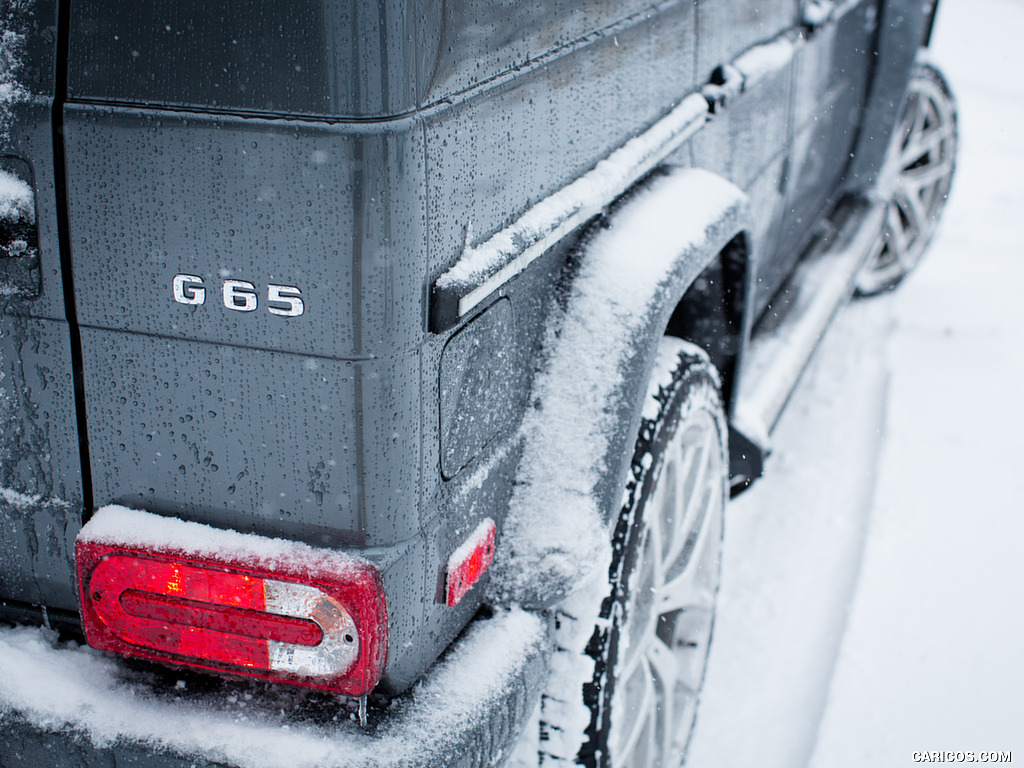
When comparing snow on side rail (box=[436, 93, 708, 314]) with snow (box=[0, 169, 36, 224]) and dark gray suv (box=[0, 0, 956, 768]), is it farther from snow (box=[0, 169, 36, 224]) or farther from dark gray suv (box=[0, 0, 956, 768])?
snow (box=[0, 169, 36, 224])

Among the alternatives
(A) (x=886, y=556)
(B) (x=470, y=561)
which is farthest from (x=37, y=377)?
(A) (x=886, y=556)

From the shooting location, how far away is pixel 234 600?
1135 mm

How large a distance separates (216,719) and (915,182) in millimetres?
4512

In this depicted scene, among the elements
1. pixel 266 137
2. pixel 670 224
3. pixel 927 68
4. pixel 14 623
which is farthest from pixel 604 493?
pixel 927 68

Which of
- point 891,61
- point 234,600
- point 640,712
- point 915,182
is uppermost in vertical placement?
point 891,61

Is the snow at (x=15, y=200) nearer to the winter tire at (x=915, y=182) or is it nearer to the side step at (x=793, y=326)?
the side step at (x=793, y=326)

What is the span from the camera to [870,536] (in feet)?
9.47

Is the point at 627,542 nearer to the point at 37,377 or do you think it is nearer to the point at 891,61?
the point at 37,377

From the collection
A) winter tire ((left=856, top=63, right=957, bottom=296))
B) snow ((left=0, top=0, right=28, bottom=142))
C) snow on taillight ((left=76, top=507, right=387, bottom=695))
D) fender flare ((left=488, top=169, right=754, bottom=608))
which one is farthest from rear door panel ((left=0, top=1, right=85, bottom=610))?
winter tire ((left=856, top=63, right=957, bottom=296))

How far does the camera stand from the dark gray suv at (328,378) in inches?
38.9

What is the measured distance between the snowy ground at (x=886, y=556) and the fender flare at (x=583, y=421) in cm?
101

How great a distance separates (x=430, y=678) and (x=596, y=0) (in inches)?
41.3

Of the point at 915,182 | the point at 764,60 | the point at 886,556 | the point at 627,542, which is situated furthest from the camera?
the point at 915,182

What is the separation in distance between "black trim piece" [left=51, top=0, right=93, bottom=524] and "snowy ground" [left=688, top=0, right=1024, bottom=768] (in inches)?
62.2
